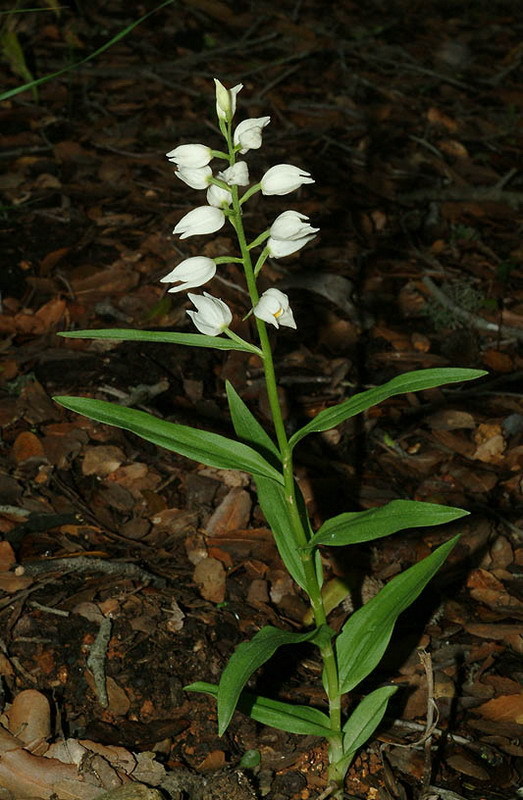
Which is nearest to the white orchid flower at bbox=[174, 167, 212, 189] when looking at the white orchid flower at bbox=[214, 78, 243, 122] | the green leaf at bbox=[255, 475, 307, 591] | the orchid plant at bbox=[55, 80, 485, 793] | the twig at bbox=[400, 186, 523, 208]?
the orchid plant at bbox=[55, 80, 485, 793]

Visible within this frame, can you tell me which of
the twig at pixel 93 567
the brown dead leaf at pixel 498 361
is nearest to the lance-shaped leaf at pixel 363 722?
the twig at pixel 93 567

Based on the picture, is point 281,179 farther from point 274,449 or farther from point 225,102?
point 274,449

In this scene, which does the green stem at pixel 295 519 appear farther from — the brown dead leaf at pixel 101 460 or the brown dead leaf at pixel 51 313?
the brown dead leaf at pixel 51 313

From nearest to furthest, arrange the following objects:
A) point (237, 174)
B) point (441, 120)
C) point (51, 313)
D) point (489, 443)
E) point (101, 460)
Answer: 1. point (237, 174)
2. point (101, 460)
3. point (489, 443)
4. point (51, 313)
5. point (441, 120)

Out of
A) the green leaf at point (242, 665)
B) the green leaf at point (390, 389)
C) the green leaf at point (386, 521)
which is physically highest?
the green leaf at point (390, 389)

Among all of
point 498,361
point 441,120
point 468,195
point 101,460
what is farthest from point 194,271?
point 441,120

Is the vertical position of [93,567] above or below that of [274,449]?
below

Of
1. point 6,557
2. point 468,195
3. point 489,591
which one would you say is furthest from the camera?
point 468,195
